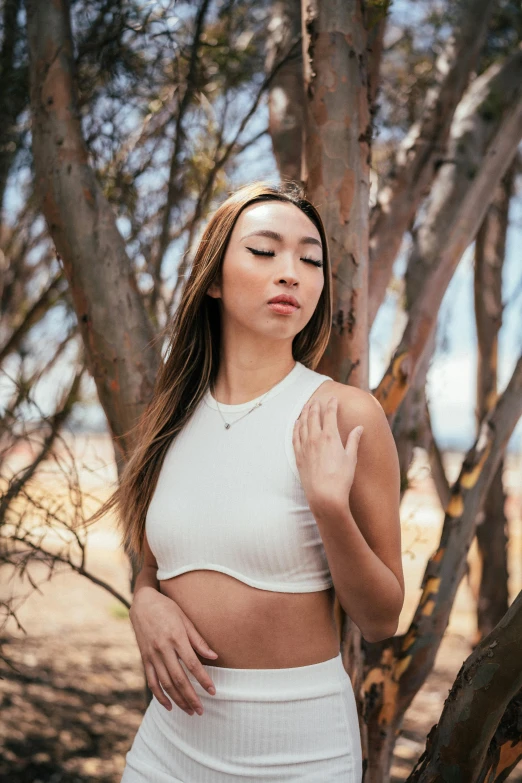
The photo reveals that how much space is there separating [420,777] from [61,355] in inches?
182

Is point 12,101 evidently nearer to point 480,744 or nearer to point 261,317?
point 261,317

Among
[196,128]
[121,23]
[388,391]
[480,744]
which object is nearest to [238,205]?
[388,391]

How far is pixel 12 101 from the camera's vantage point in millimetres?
3875

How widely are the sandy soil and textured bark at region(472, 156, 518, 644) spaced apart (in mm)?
257

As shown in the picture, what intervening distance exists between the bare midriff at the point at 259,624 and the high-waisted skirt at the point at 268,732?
0.07 feet

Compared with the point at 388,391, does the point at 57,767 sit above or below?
below

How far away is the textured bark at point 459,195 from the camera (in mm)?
2639

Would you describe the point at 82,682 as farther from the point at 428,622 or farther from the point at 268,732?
the point at 268,732

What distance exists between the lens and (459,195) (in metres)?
3.05

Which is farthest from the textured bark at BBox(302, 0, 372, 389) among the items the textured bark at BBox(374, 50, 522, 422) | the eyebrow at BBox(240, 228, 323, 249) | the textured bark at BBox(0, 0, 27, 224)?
the textured bark at BBox(0, 0, 27, 224)

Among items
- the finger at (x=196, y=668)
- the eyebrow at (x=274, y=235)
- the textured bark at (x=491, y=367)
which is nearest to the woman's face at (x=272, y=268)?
the eyebrow at (x=274, y=235)

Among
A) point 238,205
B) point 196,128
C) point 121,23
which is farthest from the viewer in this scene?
point 196,128

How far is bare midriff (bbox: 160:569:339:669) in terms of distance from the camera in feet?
4.98

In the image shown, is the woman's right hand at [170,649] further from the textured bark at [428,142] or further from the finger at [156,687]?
the textured bark at [428,142]
